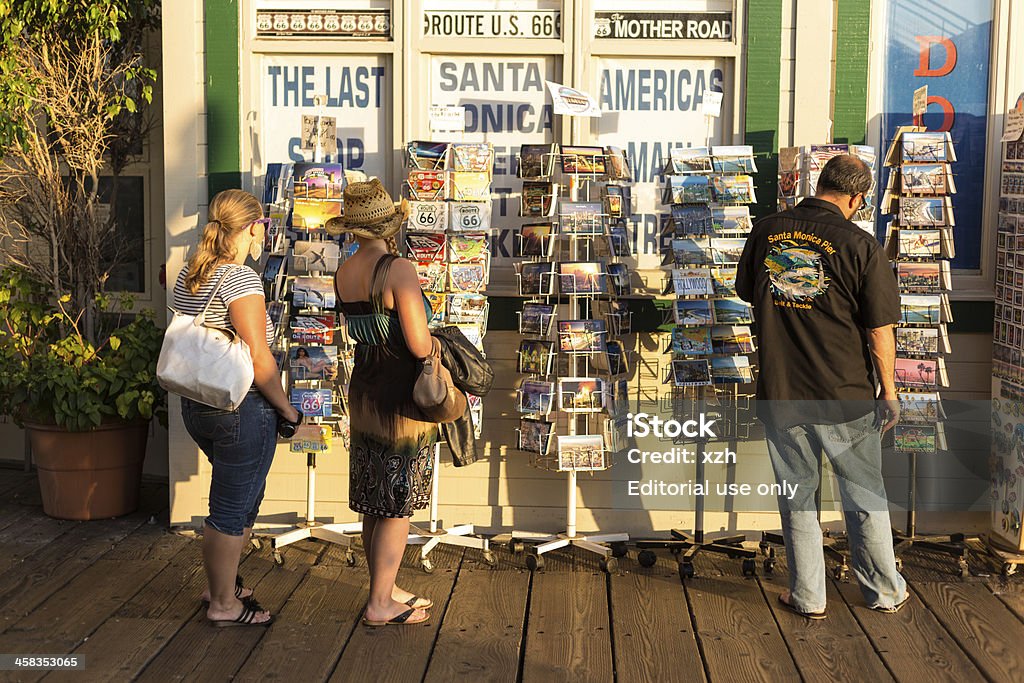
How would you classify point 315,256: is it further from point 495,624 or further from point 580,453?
point 495,624

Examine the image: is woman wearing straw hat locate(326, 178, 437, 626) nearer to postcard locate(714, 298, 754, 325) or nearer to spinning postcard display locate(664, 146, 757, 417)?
spinning postcard display locate(664, 146, 757, 417)

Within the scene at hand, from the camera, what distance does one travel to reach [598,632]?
4594mm

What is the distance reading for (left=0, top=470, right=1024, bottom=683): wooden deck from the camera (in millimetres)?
4195

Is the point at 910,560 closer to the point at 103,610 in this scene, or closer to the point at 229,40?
the point at 103,610

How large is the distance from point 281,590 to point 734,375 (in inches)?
89.2

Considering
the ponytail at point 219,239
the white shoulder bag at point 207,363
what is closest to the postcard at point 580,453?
the white shoulder bag at point 207,363

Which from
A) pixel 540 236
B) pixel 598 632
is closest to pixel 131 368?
pixel 540 236

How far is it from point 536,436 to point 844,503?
1467 mm

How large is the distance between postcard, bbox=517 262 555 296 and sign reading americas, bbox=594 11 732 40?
1287mm

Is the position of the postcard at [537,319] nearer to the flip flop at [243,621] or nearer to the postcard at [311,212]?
the postcard at [311,212]

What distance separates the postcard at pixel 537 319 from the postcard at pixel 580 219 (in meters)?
0.39

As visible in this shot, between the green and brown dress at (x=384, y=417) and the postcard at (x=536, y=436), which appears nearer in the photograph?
the green and brown dress at (x=384, y=417)

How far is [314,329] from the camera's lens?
5543 millimetres

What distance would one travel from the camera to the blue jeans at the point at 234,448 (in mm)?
4395
